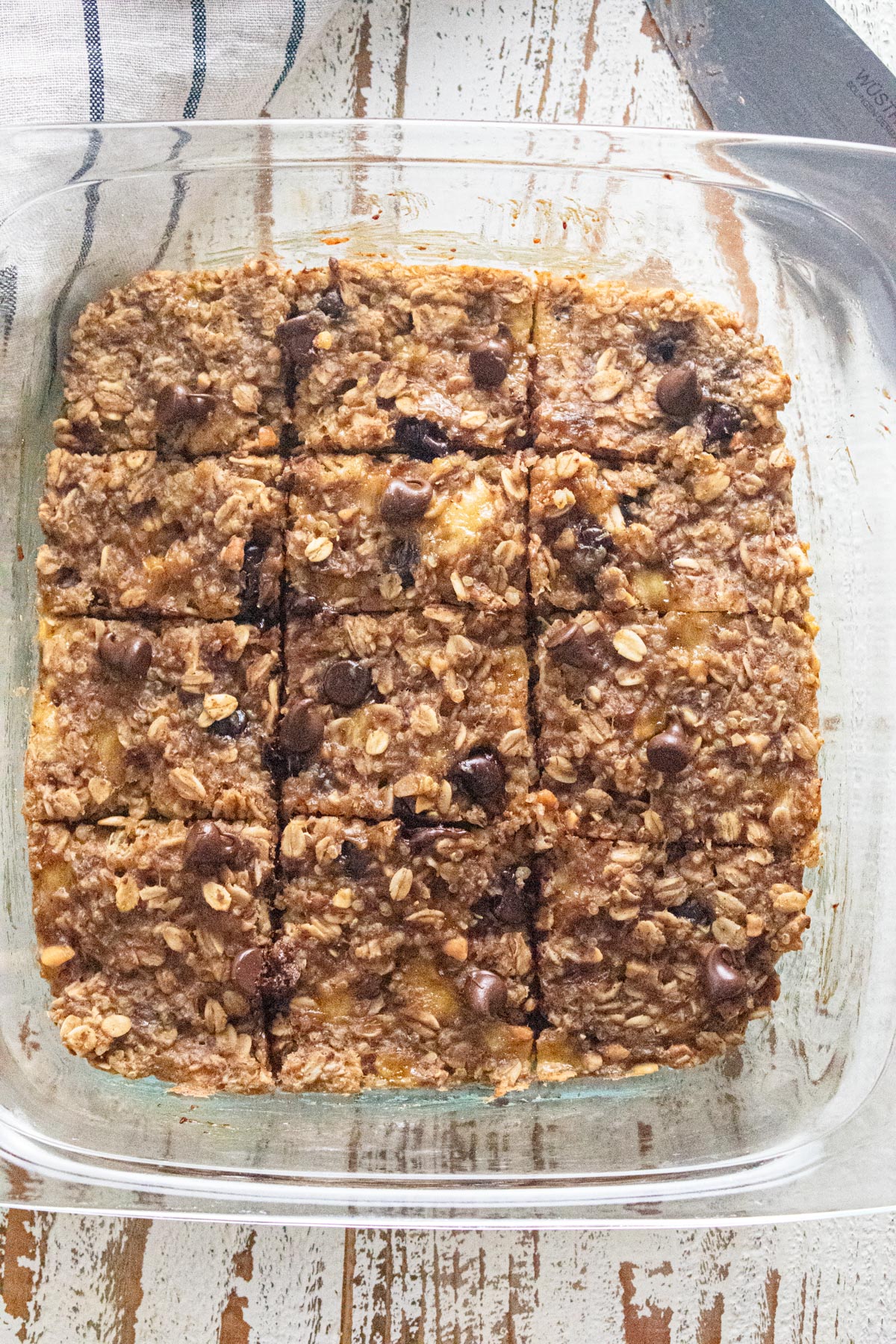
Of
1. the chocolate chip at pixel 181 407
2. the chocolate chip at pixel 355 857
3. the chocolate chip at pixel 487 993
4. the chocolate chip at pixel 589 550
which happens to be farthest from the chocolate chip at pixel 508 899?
the chocolate chip at pixel 181 407

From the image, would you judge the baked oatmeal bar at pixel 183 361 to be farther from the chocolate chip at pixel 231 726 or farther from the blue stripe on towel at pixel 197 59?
the chocolate chip at pixel 231 726

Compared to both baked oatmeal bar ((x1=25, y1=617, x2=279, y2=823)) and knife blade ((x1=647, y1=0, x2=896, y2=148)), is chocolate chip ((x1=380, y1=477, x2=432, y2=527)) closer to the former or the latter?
baked oatmeal bar ((x1=25, y1=617, x2=279, y2=823))

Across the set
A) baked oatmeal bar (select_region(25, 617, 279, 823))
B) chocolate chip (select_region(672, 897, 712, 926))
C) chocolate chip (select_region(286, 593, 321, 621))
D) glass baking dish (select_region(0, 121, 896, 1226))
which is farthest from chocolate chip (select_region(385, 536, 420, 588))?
chocolate chip (select_region(672, 897, 712, 926))

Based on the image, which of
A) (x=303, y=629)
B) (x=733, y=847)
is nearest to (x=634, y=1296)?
(x=733, y=847)

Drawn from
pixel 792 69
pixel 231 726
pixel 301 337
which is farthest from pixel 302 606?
pixel 792 69

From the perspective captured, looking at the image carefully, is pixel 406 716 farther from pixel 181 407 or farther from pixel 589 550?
pixel 181 407
